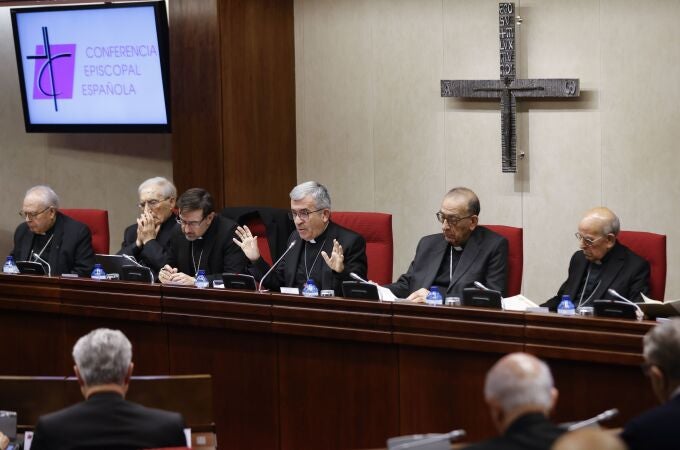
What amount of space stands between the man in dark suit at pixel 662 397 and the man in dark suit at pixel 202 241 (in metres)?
3.22

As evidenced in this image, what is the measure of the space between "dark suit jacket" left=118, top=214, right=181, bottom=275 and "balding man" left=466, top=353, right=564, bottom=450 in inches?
147

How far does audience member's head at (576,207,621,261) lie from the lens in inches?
201

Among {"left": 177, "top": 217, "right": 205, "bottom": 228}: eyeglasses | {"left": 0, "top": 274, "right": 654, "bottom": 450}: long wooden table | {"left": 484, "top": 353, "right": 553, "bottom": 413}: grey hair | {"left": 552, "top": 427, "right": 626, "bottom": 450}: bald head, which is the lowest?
{"left": 0, "top": 274, "right": 654, "bottom": 450}: long wooden table

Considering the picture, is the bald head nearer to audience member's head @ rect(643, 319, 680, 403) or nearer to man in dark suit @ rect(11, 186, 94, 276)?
audience member's head @ rect(643, 319, 680, 403)

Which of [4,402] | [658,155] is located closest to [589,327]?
[4,402]

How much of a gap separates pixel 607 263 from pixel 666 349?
2.22 m

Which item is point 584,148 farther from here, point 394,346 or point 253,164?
point 394,346

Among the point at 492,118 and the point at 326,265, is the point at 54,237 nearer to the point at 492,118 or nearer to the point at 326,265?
the point at 326,265

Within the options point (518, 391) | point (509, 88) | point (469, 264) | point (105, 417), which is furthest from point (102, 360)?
point (509, 88)

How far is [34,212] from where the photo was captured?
22.0ft

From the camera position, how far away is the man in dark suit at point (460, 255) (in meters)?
5.46

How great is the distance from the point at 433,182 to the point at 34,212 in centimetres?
250

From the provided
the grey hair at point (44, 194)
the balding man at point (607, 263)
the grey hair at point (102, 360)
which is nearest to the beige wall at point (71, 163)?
the grey hair at point (44, 194)

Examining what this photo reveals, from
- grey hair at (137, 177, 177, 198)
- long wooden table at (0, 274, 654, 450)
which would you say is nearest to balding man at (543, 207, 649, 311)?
long wooden table at (0, 274, 654, 450)
